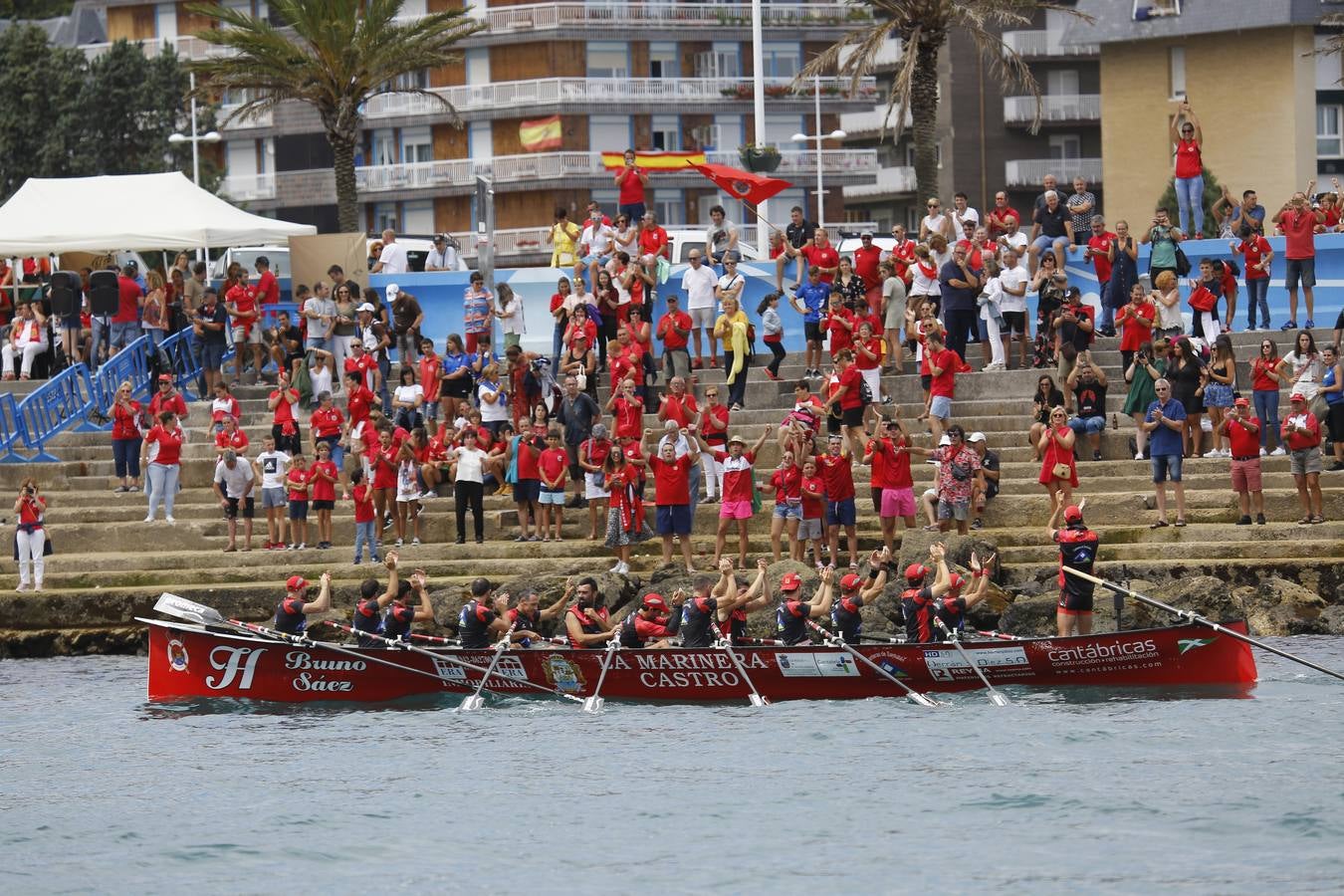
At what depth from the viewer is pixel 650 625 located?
973 inches

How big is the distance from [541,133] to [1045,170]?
1822cm

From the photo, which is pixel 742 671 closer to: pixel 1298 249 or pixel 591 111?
pixel 1298 249

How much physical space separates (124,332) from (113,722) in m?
12.4

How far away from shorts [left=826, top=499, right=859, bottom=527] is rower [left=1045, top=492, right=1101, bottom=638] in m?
3.86

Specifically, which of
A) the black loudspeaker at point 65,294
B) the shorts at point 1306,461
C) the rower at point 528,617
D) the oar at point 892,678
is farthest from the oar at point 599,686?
the black loudspeaker at point 65,294

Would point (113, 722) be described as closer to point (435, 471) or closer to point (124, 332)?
point (435, 471)

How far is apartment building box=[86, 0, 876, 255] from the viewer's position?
6650cm

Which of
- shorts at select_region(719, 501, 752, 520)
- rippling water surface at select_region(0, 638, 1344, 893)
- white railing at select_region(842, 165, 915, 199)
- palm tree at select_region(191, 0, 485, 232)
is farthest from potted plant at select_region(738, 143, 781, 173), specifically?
white railing at select_region(842, 165, 915, 199)

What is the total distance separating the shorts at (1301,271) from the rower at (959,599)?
950 cm

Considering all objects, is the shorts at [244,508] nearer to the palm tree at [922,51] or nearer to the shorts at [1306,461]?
the palm tree at [922,51]

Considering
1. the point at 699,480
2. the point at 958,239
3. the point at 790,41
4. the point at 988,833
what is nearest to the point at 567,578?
the point at 699,480

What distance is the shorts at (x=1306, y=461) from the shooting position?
88.2ft

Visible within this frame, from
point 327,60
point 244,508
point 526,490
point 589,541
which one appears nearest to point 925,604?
point 589,541

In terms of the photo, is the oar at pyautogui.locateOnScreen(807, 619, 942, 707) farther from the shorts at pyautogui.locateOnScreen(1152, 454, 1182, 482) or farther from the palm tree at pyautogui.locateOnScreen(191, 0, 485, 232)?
the palm tree at pyautogui.locateOnScreen(191, 0, 485, 232)
